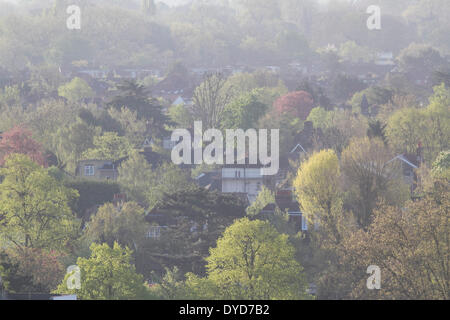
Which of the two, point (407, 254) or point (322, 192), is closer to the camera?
point (407, 254)

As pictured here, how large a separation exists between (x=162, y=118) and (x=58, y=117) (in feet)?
35.4

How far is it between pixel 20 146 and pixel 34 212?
21071 mm

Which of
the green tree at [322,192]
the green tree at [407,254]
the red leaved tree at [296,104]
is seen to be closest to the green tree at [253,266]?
the green tree at [407,254]

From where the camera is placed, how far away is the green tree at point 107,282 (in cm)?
4022

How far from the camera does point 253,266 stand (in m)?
43.6

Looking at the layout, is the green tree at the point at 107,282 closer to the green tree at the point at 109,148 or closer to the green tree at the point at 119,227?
the green tree at the point at 119,227

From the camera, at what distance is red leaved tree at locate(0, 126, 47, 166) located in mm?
71750

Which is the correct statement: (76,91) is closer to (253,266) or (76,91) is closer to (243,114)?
(243,114)

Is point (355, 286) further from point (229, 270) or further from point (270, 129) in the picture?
point (270, 129)

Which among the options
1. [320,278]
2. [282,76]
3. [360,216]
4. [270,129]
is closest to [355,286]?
[320,278]

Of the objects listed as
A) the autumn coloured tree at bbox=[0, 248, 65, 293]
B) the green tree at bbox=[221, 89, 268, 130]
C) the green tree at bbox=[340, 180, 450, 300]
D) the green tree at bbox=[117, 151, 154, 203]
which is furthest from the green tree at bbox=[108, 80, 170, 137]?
the green tree at bbox=[340, 180, 450, 300]

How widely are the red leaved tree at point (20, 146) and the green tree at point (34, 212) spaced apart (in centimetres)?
1539

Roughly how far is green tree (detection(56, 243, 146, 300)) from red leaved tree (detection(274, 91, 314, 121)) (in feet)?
212

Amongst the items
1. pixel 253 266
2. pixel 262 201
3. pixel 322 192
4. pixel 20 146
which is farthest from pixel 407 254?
pixel 20 146
